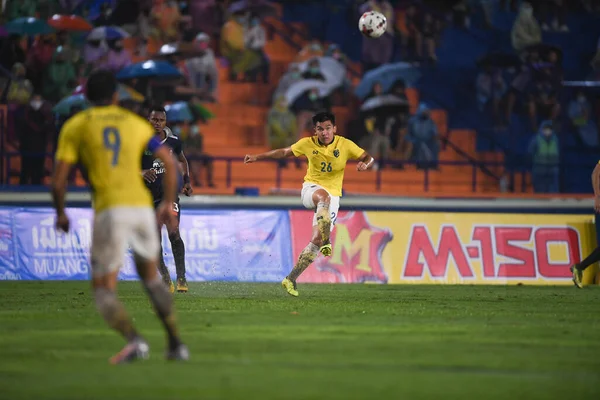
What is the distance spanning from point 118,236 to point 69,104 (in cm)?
1720

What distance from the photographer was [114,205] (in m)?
9.34

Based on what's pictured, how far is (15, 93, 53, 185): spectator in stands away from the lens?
2602cm

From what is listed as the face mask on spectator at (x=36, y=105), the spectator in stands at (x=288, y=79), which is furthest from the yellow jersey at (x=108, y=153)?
the spectator in stands at (x=288, y=79)

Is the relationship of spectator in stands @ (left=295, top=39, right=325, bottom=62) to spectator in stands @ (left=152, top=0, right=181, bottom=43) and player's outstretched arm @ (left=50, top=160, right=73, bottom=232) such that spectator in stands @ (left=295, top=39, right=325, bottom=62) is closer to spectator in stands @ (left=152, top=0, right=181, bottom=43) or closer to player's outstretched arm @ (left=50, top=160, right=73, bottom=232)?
spectator in stands @ (left=152, top=0, right=181, bottom=43)

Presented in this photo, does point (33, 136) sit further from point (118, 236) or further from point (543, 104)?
point (118, 236)

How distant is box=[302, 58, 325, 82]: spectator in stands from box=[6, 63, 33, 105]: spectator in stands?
20.8 ft

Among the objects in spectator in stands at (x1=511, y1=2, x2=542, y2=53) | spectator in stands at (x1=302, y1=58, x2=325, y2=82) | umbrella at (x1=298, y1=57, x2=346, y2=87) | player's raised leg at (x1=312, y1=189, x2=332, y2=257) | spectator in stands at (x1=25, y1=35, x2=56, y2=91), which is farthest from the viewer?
spectator in stands at (x1=511, y1=2, x2=542, y2=53)

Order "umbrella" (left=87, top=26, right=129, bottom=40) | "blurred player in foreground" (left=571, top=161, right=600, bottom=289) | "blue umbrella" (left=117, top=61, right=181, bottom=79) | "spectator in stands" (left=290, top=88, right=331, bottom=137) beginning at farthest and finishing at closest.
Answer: "spectator in stands" (left=290, top=88, right=331, bottom=137), "umbrella" (left=87, top=26, right=129, bottom=40), "blue umbrella" (left=117, top=61, right=181, bottom=79), "blurred player in foreground" (left=571, top=161, right=600, bottom=289)

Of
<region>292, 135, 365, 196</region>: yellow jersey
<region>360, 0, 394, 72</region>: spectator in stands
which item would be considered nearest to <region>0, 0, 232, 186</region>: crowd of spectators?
<region>360, 0, 394, 72</region>: spectator in stands

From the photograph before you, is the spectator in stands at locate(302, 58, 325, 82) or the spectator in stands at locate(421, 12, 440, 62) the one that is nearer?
A: the spectator in stands at locate(302, 58, 325, 82)

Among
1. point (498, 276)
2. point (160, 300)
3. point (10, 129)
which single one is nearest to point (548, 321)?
point (160, 300)

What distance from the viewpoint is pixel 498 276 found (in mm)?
21891

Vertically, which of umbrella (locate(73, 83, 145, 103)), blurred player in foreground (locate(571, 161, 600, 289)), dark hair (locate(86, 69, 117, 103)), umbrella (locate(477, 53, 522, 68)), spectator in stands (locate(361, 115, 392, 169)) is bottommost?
blurred player in foreground (locate(571, 161, 600, 289))

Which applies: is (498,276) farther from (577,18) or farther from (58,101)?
(577,18)
